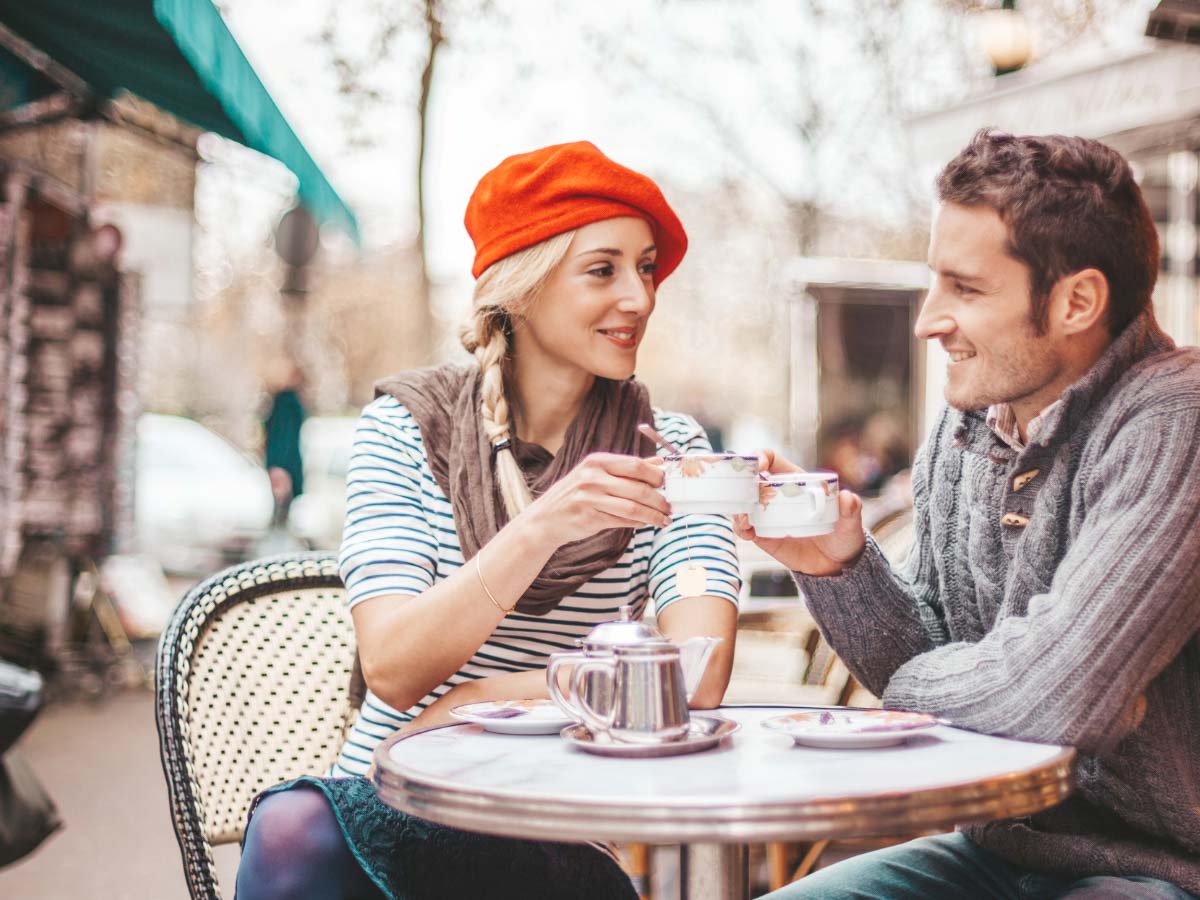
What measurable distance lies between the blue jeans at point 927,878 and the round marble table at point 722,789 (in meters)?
0.36

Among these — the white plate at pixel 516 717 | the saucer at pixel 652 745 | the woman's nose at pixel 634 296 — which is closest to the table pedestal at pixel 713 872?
the saucer at pixel 652 745

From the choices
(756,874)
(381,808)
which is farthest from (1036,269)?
(756,874)

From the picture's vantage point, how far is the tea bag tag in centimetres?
221

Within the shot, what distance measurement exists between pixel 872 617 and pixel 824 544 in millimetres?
153

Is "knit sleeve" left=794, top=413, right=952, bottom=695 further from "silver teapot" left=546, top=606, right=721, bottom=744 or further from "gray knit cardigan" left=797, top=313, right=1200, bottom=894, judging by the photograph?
"silver teapot" left=546, top=606, right=721, bottom=744

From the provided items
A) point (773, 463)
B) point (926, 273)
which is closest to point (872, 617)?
point (773, 463)

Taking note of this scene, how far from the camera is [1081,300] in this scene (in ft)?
6.16

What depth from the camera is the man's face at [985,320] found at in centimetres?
190

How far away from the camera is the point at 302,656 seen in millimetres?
2609

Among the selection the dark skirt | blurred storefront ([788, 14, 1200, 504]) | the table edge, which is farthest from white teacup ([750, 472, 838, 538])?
→ blurred storefront ([788, 14, 1200, 504])

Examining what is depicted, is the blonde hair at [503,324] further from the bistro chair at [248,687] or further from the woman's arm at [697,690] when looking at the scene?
the bistro chair at [248,687]

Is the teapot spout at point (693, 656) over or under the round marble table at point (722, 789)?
over

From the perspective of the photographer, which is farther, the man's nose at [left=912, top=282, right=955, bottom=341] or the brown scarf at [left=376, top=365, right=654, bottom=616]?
the brown scarf at [left=376, top=365, right=654, bottom=616]

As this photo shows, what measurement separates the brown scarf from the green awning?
284cm
